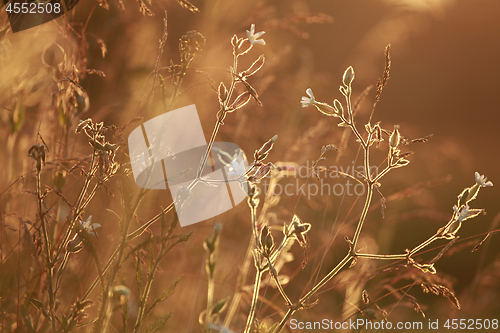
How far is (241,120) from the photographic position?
3.46 feet

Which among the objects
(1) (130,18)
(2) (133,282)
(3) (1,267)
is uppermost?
→ (1) (130,18)

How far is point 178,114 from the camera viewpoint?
0.90 metres

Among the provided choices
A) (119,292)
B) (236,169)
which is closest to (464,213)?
(236,169)

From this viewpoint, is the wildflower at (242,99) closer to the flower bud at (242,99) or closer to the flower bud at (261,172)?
the flower bud at (242,99)

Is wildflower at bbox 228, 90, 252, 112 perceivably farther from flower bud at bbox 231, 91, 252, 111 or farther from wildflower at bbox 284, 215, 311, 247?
wildflower at bbox 284, 215, 311, 247

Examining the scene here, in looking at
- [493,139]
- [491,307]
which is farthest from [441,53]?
[491,307]

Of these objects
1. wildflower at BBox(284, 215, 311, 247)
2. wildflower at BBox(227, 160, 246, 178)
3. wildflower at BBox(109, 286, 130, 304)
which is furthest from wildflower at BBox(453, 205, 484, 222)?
wildflower at BBox(109, 286, 130, 304)

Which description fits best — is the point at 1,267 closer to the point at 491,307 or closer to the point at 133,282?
the point at 133,282

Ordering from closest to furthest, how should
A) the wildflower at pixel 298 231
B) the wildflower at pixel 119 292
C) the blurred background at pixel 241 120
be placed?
the wildflower at pixel 119 292 → the wildflower at pixel 298 231 → the blurred background at pixel 241 120

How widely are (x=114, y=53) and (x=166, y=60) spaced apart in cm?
21

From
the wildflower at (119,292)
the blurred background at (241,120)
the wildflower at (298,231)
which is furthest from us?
the blurred background at (241,120)

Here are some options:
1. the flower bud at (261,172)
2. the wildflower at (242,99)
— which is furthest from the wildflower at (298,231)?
the wildflower at (242,99)

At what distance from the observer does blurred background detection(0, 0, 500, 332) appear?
0.79 m

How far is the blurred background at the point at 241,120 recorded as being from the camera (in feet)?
2.60
